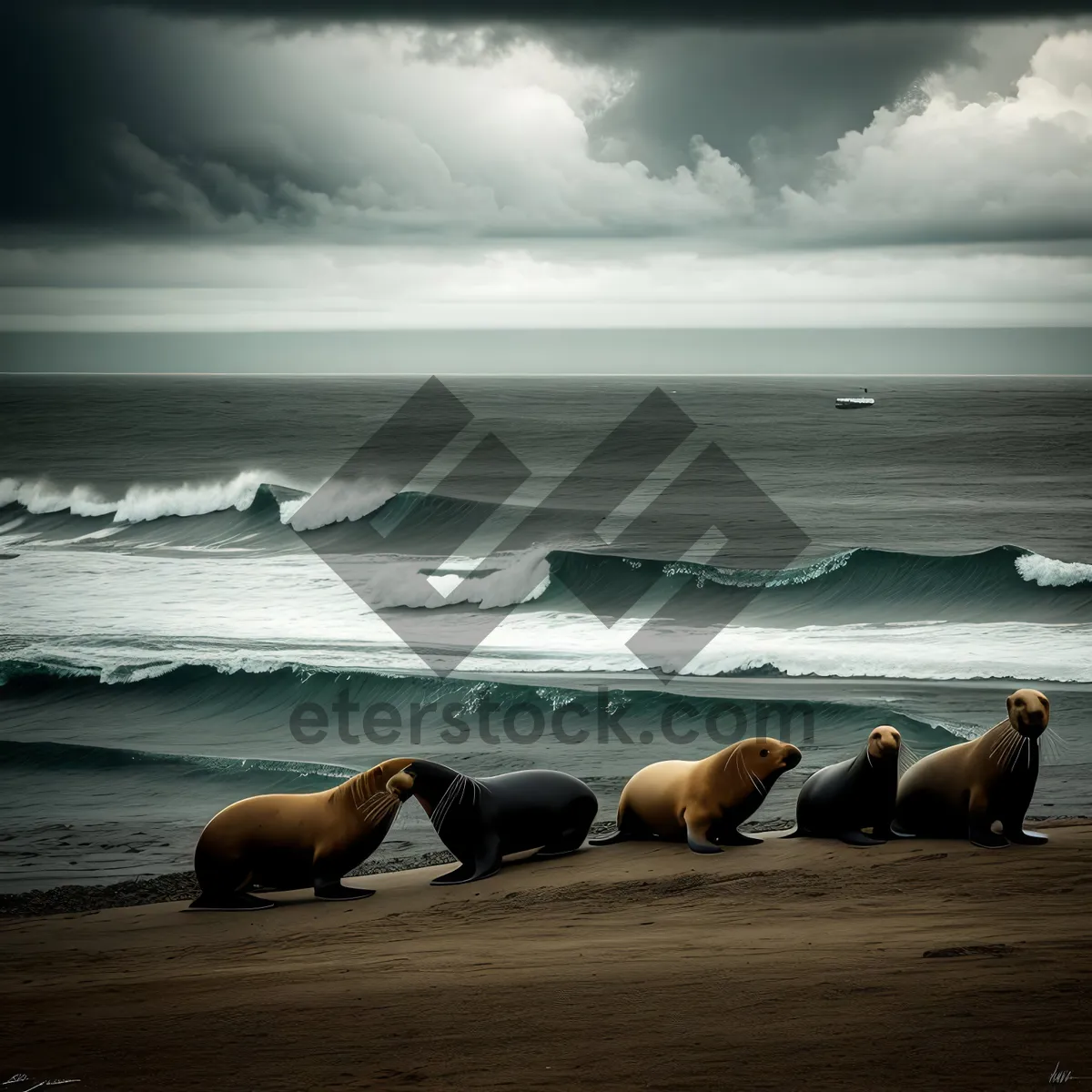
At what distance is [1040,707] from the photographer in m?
8.89

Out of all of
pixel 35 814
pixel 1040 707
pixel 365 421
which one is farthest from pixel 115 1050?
pixel 365 421

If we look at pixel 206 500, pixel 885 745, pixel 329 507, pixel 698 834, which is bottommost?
pixel 698 834

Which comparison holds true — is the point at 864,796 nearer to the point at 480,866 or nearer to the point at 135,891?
the point at 480,866

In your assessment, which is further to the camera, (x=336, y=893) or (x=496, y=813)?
(x=496, y=813)

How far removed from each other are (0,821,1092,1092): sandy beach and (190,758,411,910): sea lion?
224 mm

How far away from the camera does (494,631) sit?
25016 millimetres

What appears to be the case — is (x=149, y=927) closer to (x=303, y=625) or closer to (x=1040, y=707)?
(x=1040, y=707)

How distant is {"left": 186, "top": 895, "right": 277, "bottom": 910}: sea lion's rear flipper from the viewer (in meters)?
8.75

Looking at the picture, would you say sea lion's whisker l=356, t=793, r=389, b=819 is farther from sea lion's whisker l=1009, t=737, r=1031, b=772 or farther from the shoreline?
sea lion's whisker l=1009, t=737, r=1031, b=772

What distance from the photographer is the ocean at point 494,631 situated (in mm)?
14844

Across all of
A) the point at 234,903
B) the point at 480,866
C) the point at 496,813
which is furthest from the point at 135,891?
the point at 496,813
